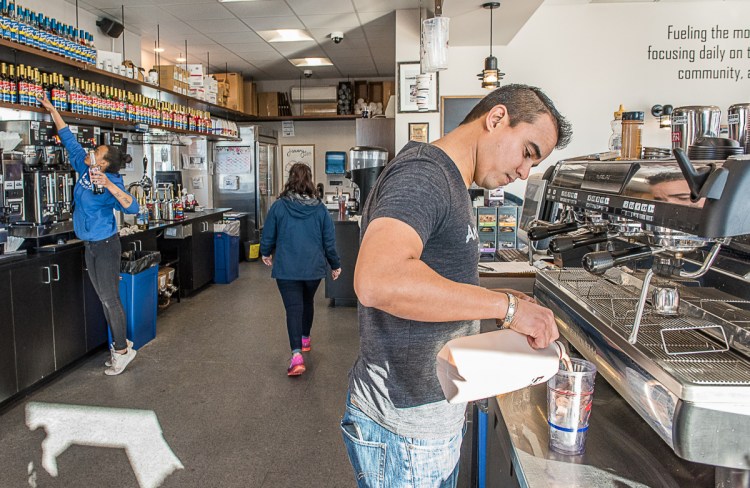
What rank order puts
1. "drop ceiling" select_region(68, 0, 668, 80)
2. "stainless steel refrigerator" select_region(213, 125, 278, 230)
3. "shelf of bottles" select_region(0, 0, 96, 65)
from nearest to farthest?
"shelf of bottles" select_region(0, 0, 96, 65) < "drop ceiling" select_region(68, 0, 668, 80) < "stainless steel refrigerator" select_region(213, 125, 278, 230)

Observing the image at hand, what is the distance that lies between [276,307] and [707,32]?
559 centimetres

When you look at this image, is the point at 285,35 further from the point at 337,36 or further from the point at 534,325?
the point at 534,325

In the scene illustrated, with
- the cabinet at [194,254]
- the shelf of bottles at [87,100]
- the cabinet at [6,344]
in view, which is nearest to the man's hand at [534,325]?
the cabinet at [6,344]

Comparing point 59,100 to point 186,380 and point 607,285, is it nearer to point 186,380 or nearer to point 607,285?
point 186,380

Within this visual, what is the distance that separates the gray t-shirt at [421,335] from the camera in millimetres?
1222

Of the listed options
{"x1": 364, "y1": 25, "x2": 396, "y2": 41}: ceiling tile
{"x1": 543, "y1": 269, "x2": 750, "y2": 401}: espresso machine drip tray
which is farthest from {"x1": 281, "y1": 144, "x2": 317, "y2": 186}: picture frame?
{"x1": 543, "y1": 269, "x2": 750, "y2": 401}: espresso machine drip tray

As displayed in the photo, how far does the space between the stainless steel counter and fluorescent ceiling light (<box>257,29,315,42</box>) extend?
6.42 metres

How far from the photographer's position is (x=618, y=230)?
1537 millimetres

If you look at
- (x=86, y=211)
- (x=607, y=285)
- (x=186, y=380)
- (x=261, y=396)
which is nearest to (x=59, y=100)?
(x=86, y=211)

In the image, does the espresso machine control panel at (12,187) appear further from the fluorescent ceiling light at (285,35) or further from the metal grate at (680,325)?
the metal grate at (680,325)

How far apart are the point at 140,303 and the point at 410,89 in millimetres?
3552

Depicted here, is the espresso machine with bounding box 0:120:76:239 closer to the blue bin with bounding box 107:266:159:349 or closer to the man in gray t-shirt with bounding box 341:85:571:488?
the blue bin with bounding box 107:266:159:349

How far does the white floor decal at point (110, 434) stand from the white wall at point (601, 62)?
411 centimetres

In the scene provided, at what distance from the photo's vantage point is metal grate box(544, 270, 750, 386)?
1.11 m
